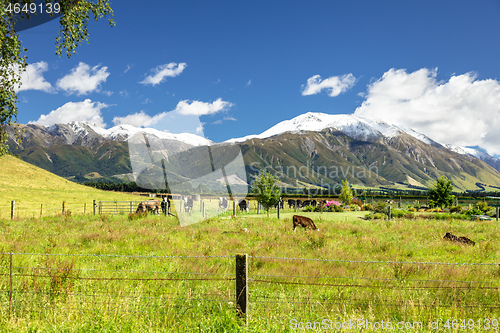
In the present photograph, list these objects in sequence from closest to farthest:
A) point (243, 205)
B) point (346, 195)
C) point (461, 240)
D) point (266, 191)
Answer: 1. point (461, 240)
2. point (266, 191)
3. point (243, 205)
4. point (346, 195)

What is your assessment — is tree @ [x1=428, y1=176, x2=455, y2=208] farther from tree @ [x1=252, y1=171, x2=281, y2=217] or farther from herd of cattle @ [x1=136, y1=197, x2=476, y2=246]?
tree @ [x1=252, y1=171, x2=281, y2=217]

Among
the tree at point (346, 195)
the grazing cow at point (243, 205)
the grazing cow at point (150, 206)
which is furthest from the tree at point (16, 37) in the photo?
the tree at point (346, 195)

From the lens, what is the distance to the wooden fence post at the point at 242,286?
5141 mm

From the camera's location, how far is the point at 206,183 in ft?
41.3

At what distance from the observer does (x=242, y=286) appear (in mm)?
5211

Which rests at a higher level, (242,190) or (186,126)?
(186,126)

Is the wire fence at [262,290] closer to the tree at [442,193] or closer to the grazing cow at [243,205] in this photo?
the grazing cow at [243,205]

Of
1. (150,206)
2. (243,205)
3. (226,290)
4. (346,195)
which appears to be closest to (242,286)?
(226,290)

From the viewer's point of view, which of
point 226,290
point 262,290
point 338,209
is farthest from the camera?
point 338,209

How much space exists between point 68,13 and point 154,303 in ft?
31.8

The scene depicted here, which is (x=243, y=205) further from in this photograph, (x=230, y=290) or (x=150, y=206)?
(x=230, y=290)

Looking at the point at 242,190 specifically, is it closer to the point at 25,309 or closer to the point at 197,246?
the point at 197,246

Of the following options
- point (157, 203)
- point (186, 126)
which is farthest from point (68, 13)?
point (157, 203)

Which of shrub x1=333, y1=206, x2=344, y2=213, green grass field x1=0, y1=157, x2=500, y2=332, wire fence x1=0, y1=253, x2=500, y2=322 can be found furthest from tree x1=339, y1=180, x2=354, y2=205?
wire fence x1=0, y1=253, x2=500, y2=322
